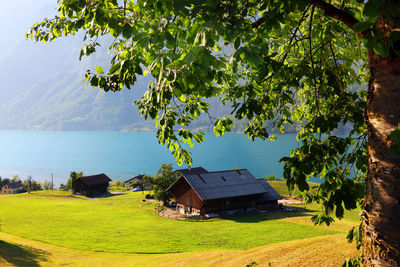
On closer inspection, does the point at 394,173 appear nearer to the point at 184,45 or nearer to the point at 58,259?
the point at 184,45

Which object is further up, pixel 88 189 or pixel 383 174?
pixel 383 174

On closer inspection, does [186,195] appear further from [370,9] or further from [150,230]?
[370,9]

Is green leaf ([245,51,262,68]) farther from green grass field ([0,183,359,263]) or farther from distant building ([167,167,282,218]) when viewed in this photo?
distant building ([167,167,282,218])

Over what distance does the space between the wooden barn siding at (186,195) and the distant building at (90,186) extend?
42.7 metres

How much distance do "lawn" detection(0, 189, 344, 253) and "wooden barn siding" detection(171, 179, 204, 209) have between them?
182 inches

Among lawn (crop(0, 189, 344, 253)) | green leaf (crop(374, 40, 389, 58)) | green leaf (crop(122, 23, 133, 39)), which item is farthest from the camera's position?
lawn (crop(0, 189, 344, 253))

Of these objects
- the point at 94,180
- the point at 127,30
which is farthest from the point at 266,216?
Result: the point at 94,180

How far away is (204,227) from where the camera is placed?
3669 cm

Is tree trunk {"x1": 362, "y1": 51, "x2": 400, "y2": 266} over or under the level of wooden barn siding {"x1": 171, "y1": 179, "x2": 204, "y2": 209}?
over

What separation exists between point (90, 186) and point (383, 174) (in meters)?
87.6

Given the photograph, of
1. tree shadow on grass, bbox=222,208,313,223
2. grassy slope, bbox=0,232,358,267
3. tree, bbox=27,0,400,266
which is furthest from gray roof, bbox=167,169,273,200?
tree, bbox=27,0,400,266

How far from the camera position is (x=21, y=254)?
83.8 ft

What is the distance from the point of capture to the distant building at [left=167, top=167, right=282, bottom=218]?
148 ft

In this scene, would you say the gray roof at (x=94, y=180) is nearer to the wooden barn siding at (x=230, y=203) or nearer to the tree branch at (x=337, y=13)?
the wooden barn siding at (x=230, y=203)
